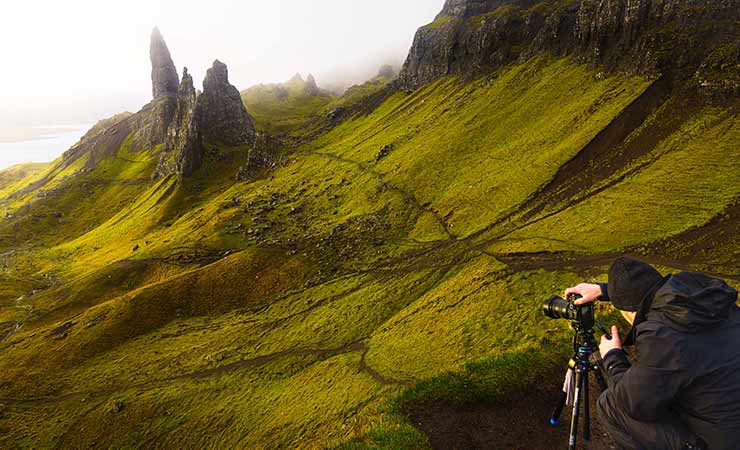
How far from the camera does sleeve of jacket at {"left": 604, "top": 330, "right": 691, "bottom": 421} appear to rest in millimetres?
4805

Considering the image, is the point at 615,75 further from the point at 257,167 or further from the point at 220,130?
the point at 220,130

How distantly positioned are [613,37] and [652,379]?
4085 inches

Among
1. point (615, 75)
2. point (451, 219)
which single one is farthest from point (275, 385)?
point (615, 75)

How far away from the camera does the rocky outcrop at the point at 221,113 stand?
14725 centimetres

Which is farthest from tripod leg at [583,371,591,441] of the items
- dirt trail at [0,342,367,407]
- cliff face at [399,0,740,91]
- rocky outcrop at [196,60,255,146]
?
rocky outcrop at [196,60,255,146]

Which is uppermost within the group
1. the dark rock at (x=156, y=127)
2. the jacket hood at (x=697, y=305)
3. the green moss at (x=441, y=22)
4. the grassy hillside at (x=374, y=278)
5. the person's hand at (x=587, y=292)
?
the green moss at (x=441, y=22)

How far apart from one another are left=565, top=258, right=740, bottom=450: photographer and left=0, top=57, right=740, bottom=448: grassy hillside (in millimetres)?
5987

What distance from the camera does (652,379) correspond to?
16.3ft

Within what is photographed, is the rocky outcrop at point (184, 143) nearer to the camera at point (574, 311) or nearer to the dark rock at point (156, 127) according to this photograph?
the dark rock at point (156, 127)

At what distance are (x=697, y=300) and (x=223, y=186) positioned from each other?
421 ft

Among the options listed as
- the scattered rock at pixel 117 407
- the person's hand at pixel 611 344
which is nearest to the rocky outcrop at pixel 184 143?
the scattered rock at pixel 117 407

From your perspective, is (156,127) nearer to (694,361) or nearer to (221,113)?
(221,113)

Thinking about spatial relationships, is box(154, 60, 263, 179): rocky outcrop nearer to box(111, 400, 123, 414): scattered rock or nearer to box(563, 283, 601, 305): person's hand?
box(111, 400, 123, 414): scattered rock

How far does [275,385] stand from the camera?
3750 centimetres
